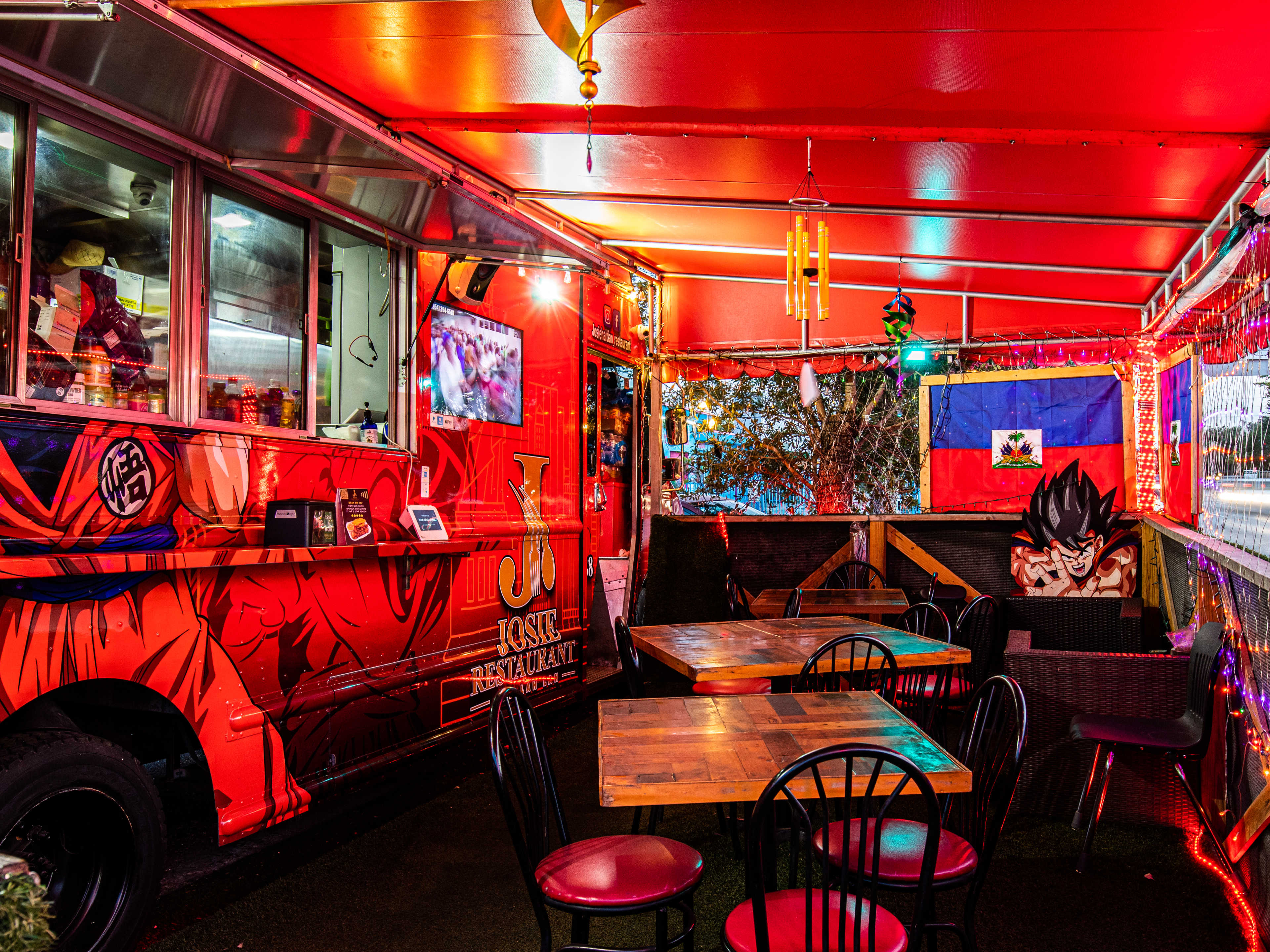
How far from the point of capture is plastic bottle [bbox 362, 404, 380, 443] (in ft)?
15.8

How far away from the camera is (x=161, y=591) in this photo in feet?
10.8

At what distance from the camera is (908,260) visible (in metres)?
6.64

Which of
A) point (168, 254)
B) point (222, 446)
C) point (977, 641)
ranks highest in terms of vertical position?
point (168, 254)

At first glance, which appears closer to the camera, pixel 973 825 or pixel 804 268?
pixel 973 825

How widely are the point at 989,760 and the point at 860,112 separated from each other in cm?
297

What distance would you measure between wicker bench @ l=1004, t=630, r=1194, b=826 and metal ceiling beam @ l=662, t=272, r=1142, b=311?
391cm

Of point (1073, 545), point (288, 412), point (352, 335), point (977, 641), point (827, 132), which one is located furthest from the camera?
point (1073, 545)

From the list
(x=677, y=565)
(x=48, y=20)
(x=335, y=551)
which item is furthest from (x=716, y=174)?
(x=677, y=565)

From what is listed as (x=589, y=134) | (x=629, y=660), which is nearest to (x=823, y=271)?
(x=589, y=134)

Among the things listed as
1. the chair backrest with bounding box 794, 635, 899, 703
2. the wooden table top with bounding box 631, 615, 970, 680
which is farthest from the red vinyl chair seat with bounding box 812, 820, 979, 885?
the wooden table top with bounding box 631, 615, 970, 680

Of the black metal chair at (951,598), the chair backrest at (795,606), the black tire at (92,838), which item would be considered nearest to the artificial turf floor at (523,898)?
the black tire at (92,838)

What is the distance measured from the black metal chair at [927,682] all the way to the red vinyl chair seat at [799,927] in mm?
1529

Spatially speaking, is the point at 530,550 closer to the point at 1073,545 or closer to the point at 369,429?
the point at 369,429

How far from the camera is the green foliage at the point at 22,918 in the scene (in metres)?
1.30
